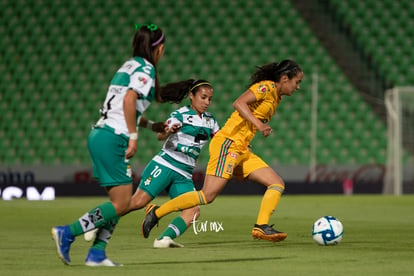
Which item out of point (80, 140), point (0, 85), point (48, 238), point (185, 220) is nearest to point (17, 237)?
point (48, 238)

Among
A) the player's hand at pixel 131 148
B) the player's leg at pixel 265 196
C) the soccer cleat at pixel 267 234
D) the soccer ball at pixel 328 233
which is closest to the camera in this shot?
the player's hand at pixel 131 148

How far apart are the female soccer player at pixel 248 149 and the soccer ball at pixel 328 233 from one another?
1.04 feet

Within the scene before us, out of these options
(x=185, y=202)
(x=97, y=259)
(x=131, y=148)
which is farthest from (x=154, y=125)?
(x=185, y=202)

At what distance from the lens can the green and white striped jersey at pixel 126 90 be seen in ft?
19.7

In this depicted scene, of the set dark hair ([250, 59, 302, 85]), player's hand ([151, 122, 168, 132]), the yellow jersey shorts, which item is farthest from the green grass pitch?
dark hair ([250, 59, 302, 85])

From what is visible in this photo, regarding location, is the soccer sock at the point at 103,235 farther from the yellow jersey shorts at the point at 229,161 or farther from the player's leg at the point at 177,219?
the yellow jersey shorts at the point at 229,161

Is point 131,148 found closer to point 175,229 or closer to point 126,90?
point 126,90

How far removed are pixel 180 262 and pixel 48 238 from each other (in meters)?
2.80

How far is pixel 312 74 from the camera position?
2294 centimetres

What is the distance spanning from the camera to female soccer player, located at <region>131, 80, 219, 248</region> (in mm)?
8367

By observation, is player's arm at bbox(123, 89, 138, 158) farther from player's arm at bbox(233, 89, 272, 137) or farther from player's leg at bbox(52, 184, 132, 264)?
player's arm at bbox(233, 89, 272, 137)

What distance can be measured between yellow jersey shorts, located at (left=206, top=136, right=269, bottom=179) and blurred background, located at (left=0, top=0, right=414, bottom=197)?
12.5m

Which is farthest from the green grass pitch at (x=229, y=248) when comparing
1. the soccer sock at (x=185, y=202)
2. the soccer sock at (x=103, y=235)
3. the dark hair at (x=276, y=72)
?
the dark hair at (x=276, y=72)

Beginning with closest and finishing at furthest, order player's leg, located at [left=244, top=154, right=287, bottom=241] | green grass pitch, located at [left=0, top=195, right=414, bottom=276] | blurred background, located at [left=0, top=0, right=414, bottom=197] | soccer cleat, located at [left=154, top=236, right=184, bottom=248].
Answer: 1. green grass pitch, located at [left=0, top=195, right=414, bottom=276]
2. soccer cleat, located at [left=154, top=236, right=184, bottom=248]
3. player's leg, located at [left=244, top=154, right=287, bottom=241]
4. blurred background, located at [left=0, top=0, right=414, bottom=197]
